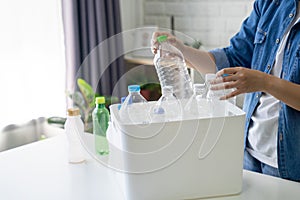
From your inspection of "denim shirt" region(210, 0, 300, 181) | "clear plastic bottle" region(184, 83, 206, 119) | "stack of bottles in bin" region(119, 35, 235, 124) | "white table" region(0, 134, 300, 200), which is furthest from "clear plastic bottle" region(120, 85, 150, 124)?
"denim shirt" region(210, 0, 300, 181)

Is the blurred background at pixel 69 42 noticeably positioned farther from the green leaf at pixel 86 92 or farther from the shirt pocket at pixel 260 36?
the shirt pocket at pixel 260 36

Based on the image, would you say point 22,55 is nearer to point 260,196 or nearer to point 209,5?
point 209,5

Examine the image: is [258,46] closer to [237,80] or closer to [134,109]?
[237,80]

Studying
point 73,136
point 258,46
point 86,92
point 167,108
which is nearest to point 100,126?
point 73,136

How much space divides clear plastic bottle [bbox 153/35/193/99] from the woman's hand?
0.18 meters

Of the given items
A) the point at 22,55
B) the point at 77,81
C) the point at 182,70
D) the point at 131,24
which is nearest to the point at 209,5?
the point at 131,24

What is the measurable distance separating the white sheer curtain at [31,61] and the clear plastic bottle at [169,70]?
1.38m

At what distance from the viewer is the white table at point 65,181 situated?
114 cm

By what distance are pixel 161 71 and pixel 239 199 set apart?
0.47 meters

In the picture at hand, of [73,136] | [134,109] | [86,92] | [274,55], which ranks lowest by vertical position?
[86,92]

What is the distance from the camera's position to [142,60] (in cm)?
225

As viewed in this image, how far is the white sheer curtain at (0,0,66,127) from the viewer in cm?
240

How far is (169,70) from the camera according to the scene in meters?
1.33

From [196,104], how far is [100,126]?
0.38 m
